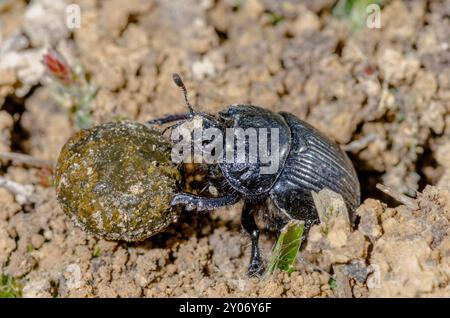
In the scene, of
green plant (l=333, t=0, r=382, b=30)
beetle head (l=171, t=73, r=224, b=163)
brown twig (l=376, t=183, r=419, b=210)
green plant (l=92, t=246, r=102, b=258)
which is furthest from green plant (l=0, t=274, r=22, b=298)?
green plant (l=333, t=0, r=382, b=30)

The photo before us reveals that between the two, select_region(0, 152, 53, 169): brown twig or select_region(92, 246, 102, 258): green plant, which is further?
select_region(0, 152, 53, 169): brown twig

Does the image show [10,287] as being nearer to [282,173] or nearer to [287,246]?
[287,246]

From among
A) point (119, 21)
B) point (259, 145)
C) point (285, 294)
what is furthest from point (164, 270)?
point (119, 21)

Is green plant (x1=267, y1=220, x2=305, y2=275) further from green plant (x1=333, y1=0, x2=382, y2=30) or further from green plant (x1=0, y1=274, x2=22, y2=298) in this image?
green plant (x1=333, y1=0, x2=382, y2=30)

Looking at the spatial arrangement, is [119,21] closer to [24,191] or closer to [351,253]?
[24,191]

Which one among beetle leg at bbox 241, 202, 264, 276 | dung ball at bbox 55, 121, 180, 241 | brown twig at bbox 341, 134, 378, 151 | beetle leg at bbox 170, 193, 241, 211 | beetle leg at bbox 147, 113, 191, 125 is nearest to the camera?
dung ball at bbox 55, 121, 180, 241

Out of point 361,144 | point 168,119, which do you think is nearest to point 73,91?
point 168,119
